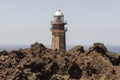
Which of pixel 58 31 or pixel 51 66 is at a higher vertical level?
pixel 58 31

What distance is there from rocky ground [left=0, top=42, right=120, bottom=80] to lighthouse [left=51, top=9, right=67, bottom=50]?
942 inches

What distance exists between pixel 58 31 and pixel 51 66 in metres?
29.5

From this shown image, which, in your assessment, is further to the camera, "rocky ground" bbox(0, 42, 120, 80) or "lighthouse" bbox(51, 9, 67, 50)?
"lighthouse" bbox(51, 9, 67, 50)

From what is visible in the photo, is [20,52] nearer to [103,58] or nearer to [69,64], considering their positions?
[69,64]

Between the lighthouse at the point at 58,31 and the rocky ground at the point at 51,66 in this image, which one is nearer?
the rocky ground at the point at 51,66

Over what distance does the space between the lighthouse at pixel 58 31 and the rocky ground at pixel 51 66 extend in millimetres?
23930

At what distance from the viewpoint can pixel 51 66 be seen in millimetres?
32500

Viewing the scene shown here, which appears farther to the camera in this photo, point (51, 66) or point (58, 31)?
point (58, 31)

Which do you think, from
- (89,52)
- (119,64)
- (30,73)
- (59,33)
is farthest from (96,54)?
(59,33)

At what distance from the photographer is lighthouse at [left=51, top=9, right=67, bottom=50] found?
60581 millimetres

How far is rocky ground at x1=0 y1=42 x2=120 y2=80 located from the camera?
30.8 m

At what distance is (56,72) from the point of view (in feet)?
107

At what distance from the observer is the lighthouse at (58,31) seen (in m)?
60.6

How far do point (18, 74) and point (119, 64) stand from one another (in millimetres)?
13319
